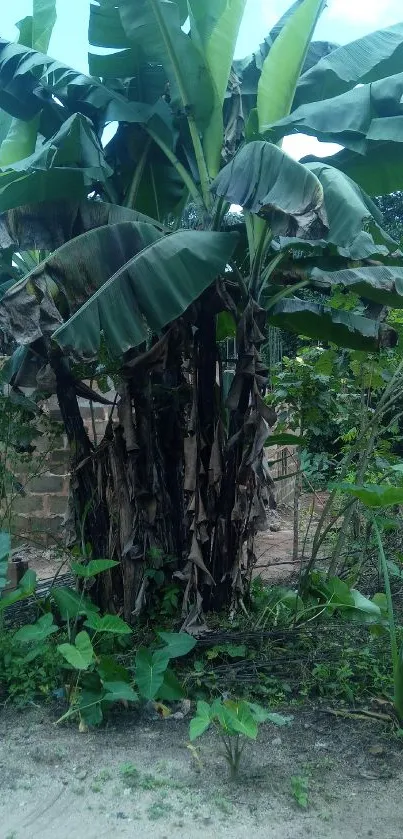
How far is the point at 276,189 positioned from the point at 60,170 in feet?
4.85

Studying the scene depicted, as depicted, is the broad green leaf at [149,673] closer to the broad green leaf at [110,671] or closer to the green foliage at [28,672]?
the broad green leaf at [110,671]

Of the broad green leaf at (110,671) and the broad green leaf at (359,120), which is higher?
the broad green leaf at (359,120)

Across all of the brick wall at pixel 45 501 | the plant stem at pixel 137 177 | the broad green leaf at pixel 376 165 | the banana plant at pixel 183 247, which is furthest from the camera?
the brick wall at pixel 45 501

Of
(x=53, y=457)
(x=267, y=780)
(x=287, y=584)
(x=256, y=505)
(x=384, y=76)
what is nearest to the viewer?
(x=267, y=780)

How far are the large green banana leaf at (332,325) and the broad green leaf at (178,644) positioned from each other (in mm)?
2447

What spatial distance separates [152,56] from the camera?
504 centimetres

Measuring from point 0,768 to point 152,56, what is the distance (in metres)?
4.42

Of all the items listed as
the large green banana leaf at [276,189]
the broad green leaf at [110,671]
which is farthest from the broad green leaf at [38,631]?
the large green banana leaf at [276,189]

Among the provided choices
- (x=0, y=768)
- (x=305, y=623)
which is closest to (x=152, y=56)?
(x=305, y=623)

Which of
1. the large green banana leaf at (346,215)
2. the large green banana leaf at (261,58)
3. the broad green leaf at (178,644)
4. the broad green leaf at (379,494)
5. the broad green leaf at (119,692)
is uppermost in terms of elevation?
the large green banana leaf at (261,58)

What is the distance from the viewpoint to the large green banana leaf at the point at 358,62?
5031 mm

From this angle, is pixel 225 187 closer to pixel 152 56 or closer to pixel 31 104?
pixel 152 56

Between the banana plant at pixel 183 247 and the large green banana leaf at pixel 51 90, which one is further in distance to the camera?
the large green banana leaf at pixel 51 90

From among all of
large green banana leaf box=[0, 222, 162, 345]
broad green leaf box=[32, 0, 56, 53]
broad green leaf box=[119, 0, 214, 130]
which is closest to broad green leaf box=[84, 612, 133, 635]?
large green banana leaf box=[0, 222, 162, 345]
